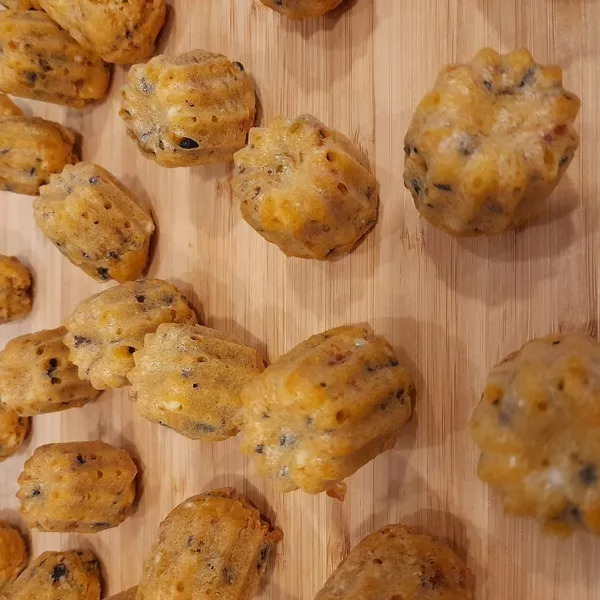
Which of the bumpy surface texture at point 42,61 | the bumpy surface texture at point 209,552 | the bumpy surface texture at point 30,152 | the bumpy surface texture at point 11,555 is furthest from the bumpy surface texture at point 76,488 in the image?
the bumpy surface texture at point 42,61

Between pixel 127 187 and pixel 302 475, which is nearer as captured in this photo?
pixel 302 475

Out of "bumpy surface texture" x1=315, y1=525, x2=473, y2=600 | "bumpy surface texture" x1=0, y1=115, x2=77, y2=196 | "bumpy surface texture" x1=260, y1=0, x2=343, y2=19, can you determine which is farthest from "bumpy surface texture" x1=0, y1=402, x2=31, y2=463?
"bumpy surface texture" x1=260, y1=0, x2=343, y2=19

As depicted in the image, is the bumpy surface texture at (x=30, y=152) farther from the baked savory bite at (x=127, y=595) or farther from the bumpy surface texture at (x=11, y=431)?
the baked savory bite at (x=127, y=595)

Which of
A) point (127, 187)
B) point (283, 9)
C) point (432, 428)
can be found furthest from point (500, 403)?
point (127, 187)

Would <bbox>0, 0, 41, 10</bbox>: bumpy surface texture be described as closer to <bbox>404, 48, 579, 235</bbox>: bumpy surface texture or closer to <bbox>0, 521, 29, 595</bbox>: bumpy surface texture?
<bbox>404, 48, 579, 235</bbox>: bumpy surface texture

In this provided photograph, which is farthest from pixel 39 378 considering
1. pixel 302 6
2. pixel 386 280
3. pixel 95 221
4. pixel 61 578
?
pixel 302 6

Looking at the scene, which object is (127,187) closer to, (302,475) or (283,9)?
(283,9)

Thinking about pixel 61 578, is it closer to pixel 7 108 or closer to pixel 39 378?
pixel 39 378
